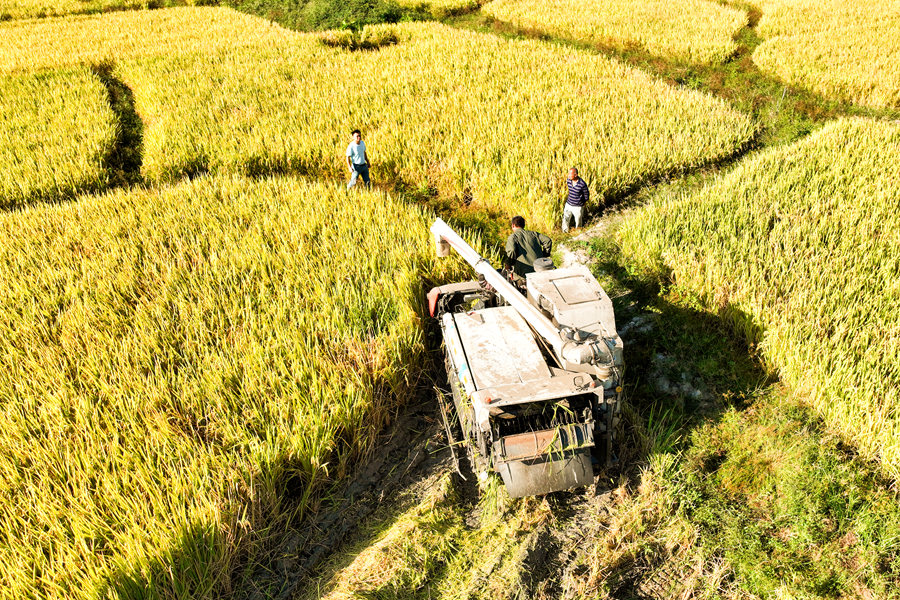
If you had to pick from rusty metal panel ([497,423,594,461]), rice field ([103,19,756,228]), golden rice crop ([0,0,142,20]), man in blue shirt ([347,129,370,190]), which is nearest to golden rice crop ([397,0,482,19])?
rice field ([103,19,756,228])

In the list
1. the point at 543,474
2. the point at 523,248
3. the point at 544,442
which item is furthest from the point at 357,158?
the point at 543,474

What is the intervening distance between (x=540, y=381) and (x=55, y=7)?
29.4 meters

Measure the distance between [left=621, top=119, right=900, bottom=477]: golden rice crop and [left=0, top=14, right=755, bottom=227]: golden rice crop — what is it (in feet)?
5.14

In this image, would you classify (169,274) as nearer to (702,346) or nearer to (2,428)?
(2,428)

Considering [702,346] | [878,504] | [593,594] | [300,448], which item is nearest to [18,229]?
[300,448]

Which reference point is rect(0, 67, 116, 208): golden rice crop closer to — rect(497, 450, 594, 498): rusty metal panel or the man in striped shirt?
the man in striped shirt

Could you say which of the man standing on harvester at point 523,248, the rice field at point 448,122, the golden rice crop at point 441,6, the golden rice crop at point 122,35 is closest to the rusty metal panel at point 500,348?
the man standing on harvester at point 523,248

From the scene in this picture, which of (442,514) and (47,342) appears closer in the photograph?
(442,514)

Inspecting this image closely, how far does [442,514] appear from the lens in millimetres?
3973

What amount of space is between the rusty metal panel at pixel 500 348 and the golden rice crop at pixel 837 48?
38.8 feet

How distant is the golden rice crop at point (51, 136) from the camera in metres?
8.77

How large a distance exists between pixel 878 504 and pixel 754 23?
61.6ft

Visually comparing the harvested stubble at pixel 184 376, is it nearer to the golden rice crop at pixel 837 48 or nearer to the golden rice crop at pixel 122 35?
the golden rice crop at pixel 837 48

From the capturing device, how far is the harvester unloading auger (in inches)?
144
